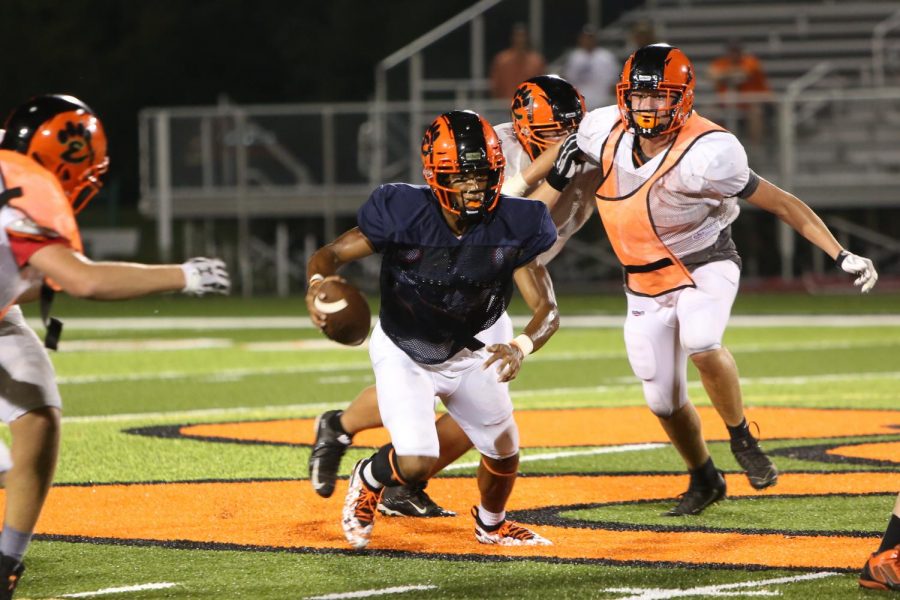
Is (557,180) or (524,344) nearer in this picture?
(524,344)

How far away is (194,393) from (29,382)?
6579 millimetres

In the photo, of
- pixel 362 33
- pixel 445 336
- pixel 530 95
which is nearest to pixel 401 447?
pixel 445 336

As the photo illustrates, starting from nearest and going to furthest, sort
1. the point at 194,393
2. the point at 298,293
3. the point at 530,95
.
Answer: the point at 530,95 < the point at 194,393 < the point at 298,293

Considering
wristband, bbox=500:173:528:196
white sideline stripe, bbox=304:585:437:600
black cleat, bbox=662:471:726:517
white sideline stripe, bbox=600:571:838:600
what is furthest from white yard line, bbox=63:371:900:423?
white sideline stripe, bbox=600:571:838:600

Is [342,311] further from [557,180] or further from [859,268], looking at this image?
[859,268]

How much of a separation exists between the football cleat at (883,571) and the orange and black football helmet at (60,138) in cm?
268

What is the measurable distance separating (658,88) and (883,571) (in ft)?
7.47

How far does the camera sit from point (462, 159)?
5844mm

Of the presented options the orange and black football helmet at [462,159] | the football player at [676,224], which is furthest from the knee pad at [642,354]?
the orange and black football helmet at [462,159]

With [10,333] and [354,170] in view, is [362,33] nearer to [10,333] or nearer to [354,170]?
[354,170]

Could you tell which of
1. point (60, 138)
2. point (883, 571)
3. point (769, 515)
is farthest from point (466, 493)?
point (60, 138)

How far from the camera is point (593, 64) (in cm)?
2016

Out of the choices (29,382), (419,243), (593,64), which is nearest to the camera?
(29,382)

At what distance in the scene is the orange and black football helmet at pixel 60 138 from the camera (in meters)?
5.26
